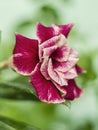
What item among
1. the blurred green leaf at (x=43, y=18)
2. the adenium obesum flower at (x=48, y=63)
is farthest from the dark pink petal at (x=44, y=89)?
the blurred green leaf at (x=43, y=18)

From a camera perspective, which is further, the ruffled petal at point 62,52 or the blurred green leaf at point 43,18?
the blurred green leaf at point 43,18

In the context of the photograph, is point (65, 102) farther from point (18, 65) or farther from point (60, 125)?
point (60, 125)

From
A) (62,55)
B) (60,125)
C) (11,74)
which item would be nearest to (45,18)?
(11,74)

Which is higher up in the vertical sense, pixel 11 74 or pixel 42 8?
pixel 42 8

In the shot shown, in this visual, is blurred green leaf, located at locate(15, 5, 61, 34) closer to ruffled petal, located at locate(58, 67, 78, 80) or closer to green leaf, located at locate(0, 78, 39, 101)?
green leaf, located at locate(0, 78, 39, 101)

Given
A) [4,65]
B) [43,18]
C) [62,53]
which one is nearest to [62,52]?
[62,53]

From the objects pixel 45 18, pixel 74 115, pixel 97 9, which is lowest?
pixel 74 115

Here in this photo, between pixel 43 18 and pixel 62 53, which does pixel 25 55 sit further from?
pixel 43 18

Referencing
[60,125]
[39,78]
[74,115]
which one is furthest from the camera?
[74,115]

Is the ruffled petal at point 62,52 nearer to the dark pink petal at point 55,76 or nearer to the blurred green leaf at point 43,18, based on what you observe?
the dark pink petal at point 55,76
